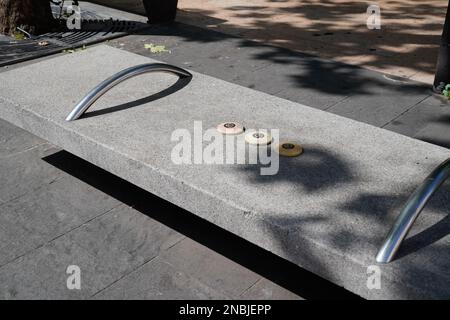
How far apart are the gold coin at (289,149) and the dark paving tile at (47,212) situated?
1.38 metres

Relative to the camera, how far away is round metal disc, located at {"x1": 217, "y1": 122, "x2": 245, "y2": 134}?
13.9 feet

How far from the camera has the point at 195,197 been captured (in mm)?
3568

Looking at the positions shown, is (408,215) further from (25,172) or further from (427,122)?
(25,172)

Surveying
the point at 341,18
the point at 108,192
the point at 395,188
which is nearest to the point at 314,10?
the point at 341,18

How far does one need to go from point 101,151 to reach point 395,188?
1.93 meters

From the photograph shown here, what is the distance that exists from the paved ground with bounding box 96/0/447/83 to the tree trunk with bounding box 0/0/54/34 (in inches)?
69.6

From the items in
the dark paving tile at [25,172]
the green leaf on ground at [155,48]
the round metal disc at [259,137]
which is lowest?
the dark paving tile at [25,172]

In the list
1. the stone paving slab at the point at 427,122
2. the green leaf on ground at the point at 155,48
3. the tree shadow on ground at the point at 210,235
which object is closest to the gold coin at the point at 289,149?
the tree shadow on ground at the point at 210,235

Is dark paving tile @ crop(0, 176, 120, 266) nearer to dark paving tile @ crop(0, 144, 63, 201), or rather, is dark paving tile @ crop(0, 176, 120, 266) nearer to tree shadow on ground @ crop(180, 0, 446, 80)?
dark paving tile @ crop(0, 144, 63, 201)

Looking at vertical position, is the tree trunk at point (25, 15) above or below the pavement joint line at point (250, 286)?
above

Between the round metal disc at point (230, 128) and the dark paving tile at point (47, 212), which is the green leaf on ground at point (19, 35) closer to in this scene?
the dark paving tile at point (47, 212)

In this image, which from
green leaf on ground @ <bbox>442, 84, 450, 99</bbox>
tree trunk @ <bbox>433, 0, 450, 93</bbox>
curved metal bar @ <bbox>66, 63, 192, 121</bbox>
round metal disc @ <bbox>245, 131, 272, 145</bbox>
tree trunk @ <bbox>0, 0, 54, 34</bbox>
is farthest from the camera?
tree trunk @ <bbox>0, 0, 54, 34</bbox>

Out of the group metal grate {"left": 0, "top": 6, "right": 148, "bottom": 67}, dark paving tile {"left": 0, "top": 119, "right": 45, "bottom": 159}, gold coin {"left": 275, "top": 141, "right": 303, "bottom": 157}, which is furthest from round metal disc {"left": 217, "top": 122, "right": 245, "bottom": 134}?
metal grate {"left": 0, "top": 6, "right": 148, "bottom": 67}

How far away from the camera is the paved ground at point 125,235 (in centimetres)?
371
